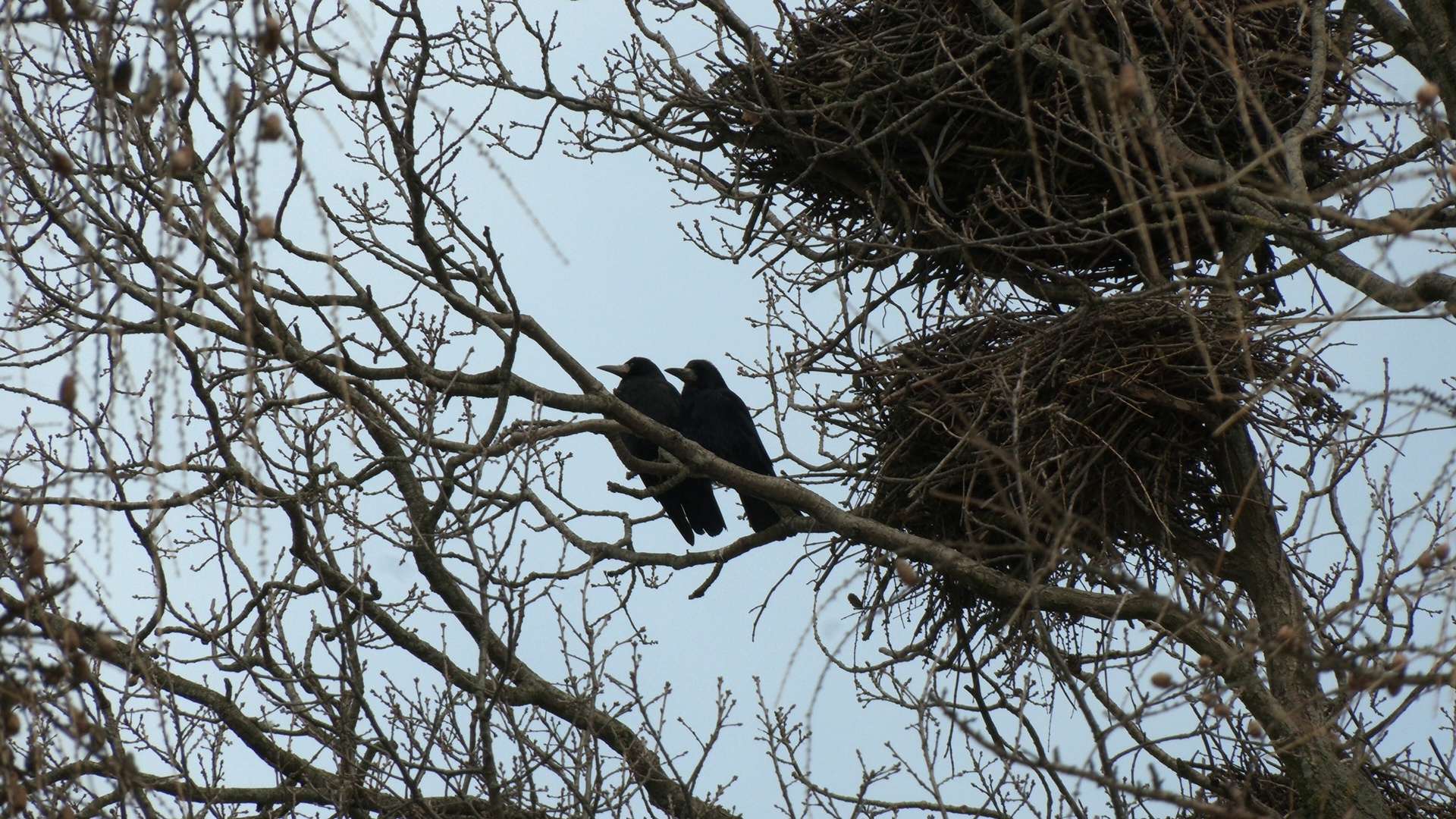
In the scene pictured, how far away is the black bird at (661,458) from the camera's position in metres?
6.87

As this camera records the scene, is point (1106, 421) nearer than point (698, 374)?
Yes

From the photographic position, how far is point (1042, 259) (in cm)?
546

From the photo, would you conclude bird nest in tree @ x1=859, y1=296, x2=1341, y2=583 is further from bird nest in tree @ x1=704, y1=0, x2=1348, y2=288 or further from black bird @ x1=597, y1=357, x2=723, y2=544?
black bird @ x1=597, y1=357, x2=723, y2=544

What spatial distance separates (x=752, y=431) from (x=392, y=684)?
303 centimetres

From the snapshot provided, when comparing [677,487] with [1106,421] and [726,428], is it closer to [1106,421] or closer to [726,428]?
[726,428]

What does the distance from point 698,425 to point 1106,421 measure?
263cm

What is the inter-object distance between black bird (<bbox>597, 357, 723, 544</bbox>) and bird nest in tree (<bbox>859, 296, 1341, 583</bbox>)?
1818mm

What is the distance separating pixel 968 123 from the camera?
542 centimetres

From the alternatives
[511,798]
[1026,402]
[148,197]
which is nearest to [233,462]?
[148,197]

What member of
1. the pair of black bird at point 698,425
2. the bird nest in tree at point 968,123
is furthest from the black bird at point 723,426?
the bird nest in tree at point 968,123

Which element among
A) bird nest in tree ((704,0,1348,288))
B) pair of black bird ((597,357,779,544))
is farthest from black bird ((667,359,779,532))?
bird nest in tree ((704,0,1348,288))

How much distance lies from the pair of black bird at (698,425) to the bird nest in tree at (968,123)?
1.50m

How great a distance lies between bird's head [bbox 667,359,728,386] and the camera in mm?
7293

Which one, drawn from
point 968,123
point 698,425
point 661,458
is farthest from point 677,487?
point 968,123
